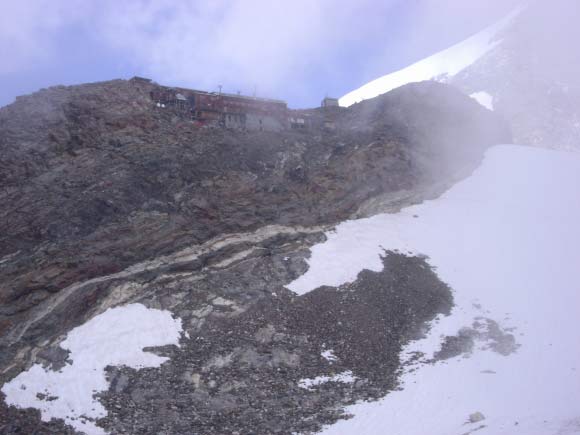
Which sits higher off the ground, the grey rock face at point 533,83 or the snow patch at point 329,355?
the grey rock face at point 533,83

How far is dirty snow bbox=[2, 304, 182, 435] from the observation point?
16484mm

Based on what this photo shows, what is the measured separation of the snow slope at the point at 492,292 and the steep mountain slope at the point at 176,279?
1005mm

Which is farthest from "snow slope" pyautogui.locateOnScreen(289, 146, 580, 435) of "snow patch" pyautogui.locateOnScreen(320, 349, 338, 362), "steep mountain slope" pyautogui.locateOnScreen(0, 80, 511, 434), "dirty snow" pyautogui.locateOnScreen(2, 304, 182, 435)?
"dirty snow" pyautogui.locateOnScreen(2, 304, 182, 435)

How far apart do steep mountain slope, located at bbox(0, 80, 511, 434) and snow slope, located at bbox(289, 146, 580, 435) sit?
101cm

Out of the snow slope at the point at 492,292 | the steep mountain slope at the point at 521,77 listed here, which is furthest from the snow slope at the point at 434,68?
the snow slope at the point at 492,292

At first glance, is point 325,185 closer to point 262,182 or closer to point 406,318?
point 262,182

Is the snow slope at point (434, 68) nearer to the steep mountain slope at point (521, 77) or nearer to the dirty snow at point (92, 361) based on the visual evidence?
the steep mountain slope at point (521, 77)

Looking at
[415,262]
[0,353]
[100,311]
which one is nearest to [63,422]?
[0,353]

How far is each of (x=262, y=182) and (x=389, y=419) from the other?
1461 cm

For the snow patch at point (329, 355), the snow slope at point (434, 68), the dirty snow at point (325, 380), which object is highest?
the snow slope at point (434, 68)

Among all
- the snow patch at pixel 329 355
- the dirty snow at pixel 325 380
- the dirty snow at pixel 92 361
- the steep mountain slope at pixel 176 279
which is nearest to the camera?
the dirty snow at pixel 92 361

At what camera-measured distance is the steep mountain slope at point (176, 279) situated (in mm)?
17375

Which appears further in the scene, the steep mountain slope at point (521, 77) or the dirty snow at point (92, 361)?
the steep mountain slope at point (521, 77)

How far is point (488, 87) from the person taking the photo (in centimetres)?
9412
